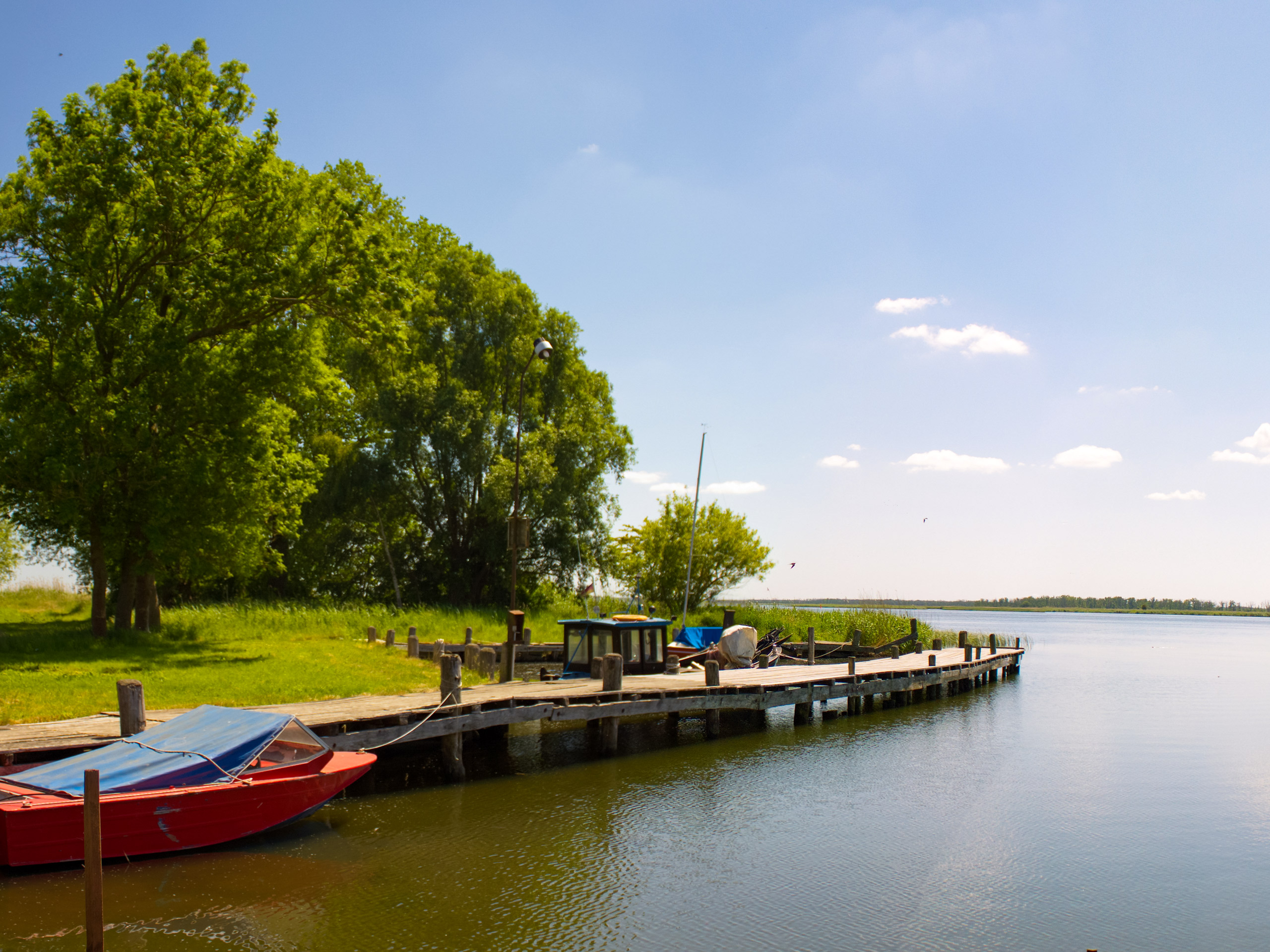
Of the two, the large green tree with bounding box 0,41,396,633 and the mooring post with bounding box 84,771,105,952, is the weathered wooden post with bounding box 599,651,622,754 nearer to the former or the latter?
the mooring post with bounding box 84,771,105,952

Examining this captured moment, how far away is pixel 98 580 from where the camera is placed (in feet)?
80.2

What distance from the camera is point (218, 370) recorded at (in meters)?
25.0

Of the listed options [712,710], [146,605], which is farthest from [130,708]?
[146,605]

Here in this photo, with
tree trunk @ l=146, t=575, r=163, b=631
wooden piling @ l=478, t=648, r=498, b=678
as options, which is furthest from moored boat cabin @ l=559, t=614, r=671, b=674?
tree trunk @ l=146, t=575, r=163, b=631

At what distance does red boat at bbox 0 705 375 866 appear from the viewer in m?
10.4

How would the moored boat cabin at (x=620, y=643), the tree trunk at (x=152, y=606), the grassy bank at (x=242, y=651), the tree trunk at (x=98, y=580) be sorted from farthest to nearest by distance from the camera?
the tree trunk at (x=152, y=606) → the tree trunk at (x=98, y=580) → the moored boat cabin at (x=620, y=643) → the grassy bank at (x=242, y=651)

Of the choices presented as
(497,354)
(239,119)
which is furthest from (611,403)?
(239,119)

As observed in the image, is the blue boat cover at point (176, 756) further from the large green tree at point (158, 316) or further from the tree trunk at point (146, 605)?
the tree trunk at point (146, 605)

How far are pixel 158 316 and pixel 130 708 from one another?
16382mm

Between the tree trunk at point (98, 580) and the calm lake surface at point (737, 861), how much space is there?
12.2 m

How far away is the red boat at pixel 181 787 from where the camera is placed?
34.1 ft

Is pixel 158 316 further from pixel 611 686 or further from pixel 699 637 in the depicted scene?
pixel 699 637

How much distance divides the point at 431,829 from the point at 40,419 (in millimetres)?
16881

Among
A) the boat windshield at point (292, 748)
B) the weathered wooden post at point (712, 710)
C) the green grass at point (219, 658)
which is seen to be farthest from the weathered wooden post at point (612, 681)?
the boat windshield at point (292, 748)
